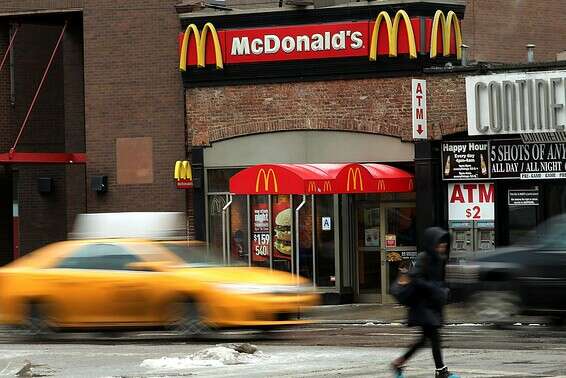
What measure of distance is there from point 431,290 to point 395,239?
1564 cm

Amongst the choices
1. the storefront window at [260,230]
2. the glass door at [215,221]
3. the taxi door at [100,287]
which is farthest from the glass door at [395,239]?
the taxi door at [100,287]

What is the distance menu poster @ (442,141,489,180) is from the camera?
26562 millimetres

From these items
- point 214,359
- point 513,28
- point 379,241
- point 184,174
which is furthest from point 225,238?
point 214,359

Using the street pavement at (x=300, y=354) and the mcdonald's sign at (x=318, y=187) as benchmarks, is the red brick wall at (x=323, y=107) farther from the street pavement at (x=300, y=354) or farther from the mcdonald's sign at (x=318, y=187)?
the street pavement at (x=300, y=354)

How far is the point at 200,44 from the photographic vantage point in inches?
1134

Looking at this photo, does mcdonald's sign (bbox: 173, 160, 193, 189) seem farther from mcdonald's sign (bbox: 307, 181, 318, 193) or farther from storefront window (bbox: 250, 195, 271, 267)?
mcdonald's sign (bbox: 307, 181, 318, 193)

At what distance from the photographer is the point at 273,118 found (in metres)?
28.4

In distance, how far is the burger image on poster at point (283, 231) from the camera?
28.3m

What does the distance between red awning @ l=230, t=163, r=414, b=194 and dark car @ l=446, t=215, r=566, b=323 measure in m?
6.45

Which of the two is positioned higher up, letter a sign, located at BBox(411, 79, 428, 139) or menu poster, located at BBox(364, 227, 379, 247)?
letter a sign, located at BBox(411, 79, 428, 139)

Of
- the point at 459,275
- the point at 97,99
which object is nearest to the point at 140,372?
the point at 459,275

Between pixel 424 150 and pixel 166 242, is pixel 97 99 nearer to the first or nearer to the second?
pixel 424 150

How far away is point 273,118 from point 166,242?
10.1 meters

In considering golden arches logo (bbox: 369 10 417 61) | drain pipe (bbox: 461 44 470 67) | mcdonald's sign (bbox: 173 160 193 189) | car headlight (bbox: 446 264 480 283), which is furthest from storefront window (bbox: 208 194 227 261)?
car headlight (bbox: 446 264 480 283)
